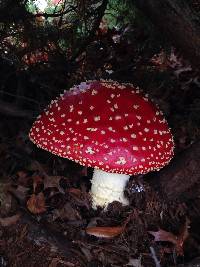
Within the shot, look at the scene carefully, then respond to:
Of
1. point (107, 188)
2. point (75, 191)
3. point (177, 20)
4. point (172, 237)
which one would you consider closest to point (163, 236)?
point (172, 237)

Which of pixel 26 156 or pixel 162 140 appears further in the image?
pixel 26 156

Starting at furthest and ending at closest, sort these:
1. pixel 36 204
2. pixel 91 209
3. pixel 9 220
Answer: pixel 91 209
pixel 36 204
pixel 9 220

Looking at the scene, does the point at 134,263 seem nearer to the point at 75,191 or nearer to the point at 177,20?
the point at 75,191

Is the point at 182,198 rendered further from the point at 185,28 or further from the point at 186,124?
the point at 185,28

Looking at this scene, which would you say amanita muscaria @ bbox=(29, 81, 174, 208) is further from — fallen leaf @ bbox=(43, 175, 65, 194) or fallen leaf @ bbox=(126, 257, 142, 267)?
fallen leaf @ bbox=(126, 257, 142, 267)

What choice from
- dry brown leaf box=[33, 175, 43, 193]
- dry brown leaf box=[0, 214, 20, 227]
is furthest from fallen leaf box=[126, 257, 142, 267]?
dry brown leaf box=[33, 175, 43, 193]

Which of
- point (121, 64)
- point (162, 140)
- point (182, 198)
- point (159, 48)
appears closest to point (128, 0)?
point (159, 48)
